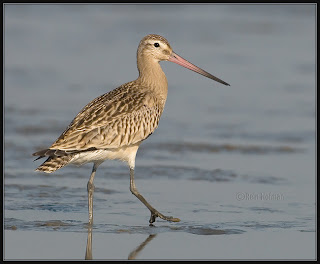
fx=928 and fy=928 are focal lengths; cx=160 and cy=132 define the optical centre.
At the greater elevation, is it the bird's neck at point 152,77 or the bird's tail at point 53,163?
the bird's neck at point 152,77

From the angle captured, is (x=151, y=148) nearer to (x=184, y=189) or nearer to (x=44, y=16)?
(x=184, y=189)

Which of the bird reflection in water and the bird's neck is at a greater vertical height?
the bird's neck

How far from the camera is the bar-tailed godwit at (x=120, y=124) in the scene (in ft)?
30.7

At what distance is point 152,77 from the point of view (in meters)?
10.5

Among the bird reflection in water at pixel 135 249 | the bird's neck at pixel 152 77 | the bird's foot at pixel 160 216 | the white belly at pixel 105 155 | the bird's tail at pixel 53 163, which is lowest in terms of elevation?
the bird reflection in water at pixel 135 249

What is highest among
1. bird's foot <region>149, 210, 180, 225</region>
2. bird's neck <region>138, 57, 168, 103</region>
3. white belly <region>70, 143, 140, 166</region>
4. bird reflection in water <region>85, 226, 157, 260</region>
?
bird's neck <region>138, 57, 168, 103</region>

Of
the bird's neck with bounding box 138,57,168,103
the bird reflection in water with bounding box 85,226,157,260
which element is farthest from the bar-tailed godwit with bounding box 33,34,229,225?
the bird reflection in water with bounding box 85,226,157,260

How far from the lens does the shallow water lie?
9008 mm

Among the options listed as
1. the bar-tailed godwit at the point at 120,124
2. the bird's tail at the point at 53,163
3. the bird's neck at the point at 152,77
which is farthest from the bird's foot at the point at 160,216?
the bird's neck at the point at 152,77

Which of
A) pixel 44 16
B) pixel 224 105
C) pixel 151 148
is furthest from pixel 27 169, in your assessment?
pixel 44 16

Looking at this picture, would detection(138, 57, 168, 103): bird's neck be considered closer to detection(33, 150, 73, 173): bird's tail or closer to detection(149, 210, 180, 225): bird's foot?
detection(149, 210, 180, 225): bird's foot

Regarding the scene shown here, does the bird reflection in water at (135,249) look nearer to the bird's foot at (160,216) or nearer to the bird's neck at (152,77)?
the bird's foot at (160,216)

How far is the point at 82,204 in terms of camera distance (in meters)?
10.1

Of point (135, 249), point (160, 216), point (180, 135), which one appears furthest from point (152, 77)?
point (180, 135)
